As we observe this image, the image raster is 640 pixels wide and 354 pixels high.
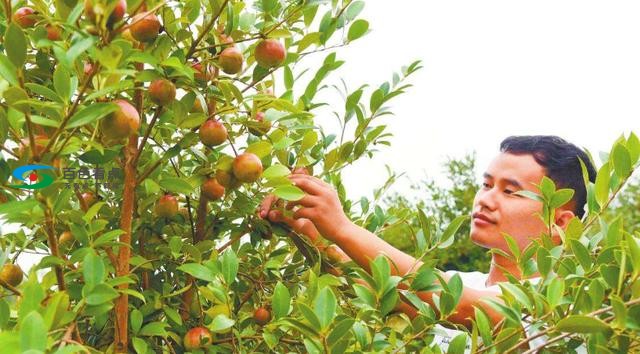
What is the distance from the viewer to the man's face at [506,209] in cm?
246

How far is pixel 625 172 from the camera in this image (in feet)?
4.50

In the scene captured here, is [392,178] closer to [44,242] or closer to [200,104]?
Answer: [200,104]

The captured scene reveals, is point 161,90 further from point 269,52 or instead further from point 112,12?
point 112,12

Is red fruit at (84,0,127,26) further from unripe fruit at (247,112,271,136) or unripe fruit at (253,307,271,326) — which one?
unripe fruit at (253,307,271,326)

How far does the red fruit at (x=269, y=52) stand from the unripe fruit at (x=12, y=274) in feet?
2.08

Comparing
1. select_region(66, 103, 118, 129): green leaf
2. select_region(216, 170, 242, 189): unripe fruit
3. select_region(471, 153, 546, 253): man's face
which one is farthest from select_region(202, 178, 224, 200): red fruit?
select_region(471, 153, 546, 253): man's face

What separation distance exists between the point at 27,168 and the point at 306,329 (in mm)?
481

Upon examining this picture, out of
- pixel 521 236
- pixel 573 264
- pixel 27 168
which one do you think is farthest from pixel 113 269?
pixel 521 236

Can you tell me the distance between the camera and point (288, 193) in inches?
57.0

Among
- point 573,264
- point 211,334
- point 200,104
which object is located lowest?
point 211,334

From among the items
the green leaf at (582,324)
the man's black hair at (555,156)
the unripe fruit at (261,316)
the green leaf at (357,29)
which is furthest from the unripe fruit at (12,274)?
the man's black hair at (555,156)

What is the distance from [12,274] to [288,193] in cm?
57

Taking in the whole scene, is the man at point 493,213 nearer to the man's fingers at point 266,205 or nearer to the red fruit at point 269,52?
the man's fingers at point 266,205

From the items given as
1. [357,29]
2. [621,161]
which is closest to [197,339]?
[357,29]
